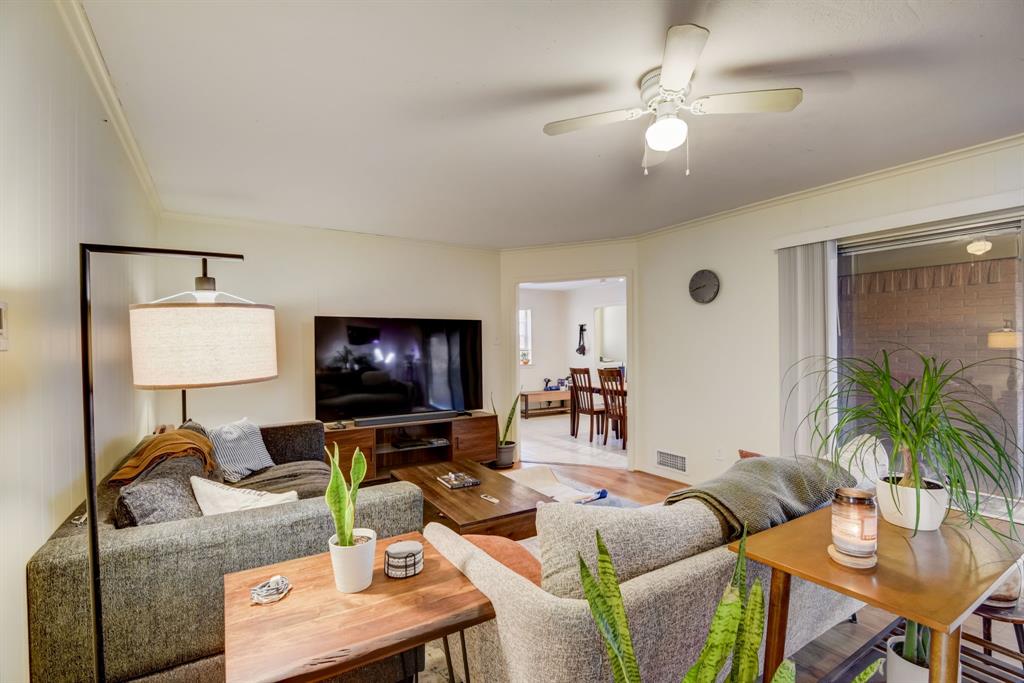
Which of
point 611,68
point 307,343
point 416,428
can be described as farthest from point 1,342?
point 416,428

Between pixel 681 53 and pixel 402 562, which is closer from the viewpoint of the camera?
pixel 402 562

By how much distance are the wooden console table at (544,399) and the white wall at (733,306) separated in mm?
3009

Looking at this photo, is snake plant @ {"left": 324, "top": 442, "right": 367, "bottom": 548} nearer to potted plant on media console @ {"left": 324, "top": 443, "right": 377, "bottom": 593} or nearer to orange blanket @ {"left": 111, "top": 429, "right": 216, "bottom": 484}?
potted plant on media console @ {"left": 324, "top": 443, "right": 377, "bottom": 593}

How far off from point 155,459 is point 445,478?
152 centimetres

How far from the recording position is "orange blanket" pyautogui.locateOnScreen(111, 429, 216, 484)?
79.8 inches

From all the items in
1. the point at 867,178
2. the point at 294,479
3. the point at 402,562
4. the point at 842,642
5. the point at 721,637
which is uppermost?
the point at 867,178

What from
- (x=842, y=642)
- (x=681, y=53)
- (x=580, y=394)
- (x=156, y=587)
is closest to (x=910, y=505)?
(x=842, y=642)

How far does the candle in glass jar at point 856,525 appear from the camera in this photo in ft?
3.75

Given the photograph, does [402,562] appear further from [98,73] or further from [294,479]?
[98,73]

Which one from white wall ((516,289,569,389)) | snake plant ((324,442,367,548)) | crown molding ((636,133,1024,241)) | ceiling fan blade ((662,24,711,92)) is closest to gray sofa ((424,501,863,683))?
snake plant ((324,442,367,548))

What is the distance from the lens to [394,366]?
4469 millimetres

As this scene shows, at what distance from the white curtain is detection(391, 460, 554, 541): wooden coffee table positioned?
204cm

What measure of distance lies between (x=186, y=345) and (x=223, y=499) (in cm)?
72

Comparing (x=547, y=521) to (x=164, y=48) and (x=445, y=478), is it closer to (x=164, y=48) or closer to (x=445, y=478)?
(x=445, y=478)
